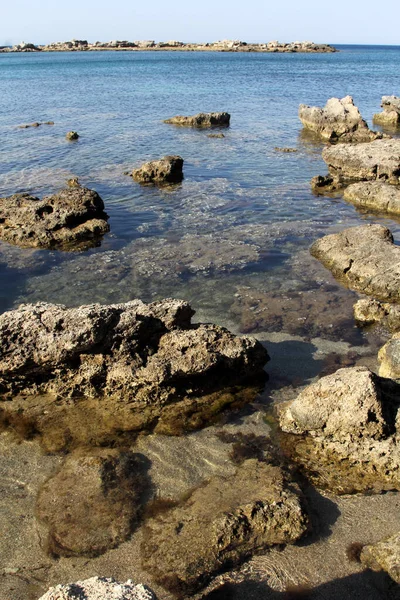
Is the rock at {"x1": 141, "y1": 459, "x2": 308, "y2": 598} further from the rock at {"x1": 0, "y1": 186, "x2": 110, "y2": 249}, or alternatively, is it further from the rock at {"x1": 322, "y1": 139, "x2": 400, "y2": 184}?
the rock at {"x1": 322, "y1": 139, "x2": 400, "y2": 184}

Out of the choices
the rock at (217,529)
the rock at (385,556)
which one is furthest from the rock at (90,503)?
the rock at (385,556)

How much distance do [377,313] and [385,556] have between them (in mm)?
6727

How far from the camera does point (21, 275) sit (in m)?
14.9

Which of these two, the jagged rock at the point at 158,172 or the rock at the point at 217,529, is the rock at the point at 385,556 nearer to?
the rock at the point at 217,529

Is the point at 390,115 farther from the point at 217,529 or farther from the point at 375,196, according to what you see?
the point at 217,529

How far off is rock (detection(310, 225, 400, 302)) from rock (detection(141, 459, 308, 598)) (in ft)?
25.1

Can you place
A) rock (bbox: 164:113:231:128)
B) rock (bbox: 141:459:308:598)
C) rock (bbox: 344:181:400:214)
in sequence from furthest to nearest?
rock (bbox: 164:113:231:128), rock (bbox: 344:181:400:214), rock (bbox: 141:459:308:598)

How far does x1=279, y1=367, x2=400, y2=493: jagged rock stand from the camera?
7850mm

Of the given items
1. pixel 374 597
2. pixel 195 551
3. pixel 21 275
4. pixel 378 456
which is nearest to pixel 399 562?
pixel 374 597

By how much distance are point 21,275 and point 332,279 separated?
907 centimetres

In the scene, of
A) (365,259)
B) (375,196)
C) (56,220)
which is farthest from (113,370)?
(375,196)

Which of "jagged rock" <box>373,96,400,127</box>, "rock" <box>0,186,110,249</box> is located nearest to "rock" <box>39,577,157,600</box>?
"rock" <box>0,186,110,249</box>

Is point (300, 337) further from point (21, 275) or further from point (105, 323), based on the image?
point (21, 275)

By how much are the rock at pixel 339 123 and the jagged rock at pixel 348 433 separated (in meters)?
29.4
